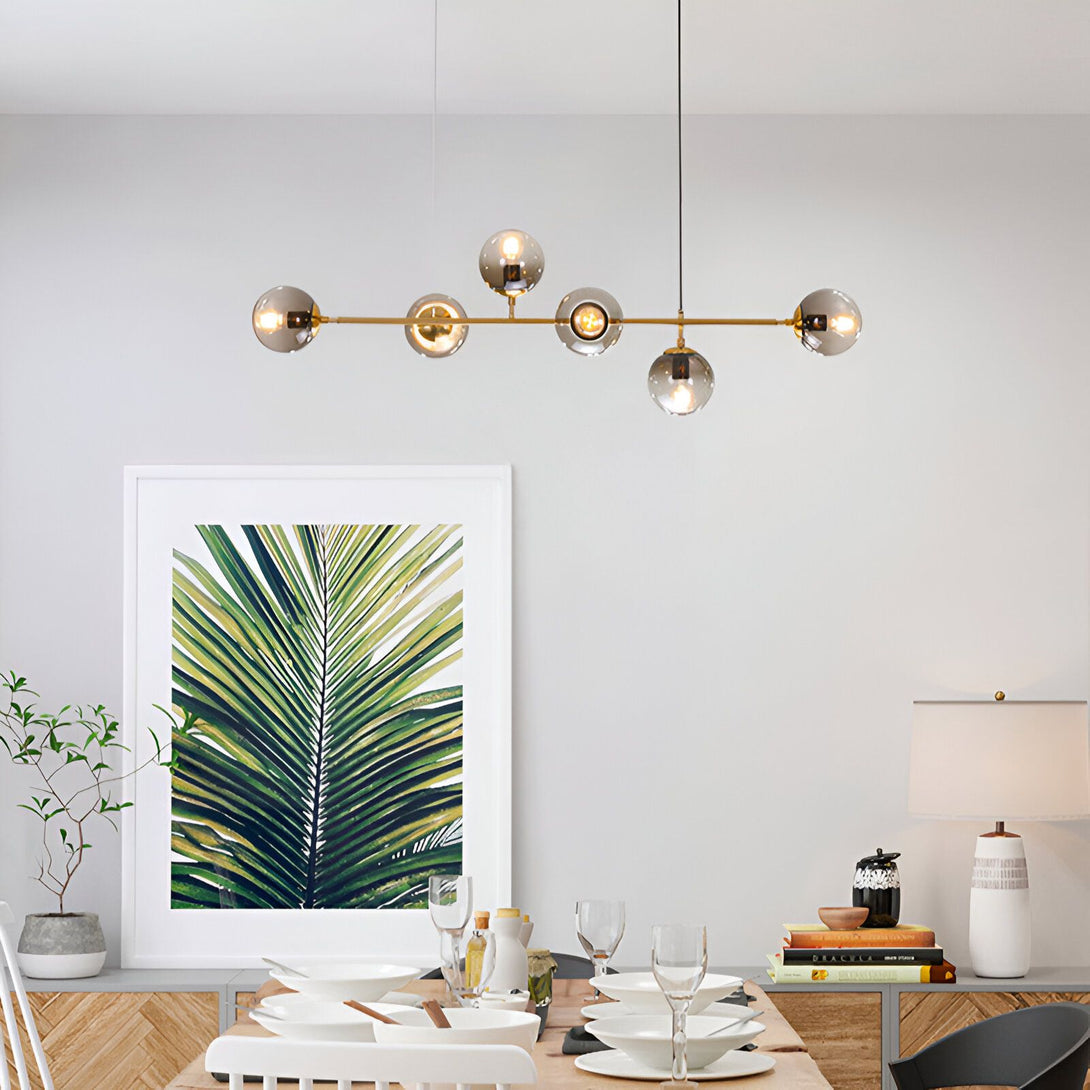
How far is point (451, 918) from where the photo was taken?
7.84 ft

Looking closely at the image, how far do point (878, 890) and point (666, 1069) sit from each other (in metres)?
1.58

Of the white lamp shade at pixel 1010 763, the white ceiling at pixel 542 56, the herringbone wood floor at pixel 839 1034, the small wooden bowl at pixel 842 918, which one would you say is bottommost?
the herringbone wood floor at pixel 839 1034

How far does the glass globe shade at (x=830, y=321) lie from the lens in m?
2.51

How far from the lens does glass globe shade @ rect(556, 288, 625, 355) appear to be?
8.23 feet

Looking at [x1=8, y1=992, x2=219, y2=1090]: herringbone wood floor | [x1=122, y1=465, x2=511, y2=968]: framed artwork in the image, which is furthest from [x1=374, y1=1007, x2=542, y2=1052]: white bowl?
[x1=122, y1=465, x2=511, y2=968]: framed artwork

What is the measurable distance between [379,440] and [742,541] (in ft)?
3.30

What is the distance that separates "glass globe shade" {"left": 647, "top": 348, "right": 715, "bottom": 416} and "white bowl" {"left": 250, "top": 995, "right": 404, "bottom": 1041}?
3.68 feet

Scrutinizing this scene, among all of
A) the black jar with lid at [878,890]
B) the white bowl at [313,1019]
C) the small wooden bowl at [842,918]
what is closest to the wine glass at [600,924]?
the white bowl at [313,1019]

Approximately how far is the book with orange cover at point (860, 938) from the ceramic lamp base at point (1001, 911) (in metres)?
0.14

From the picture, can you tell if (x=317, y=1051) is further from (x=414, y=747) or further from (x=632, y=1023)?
Answer: (x=414, y=747)

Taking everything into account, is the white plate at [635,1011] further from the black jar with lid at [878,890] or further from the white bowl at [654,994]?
the black jar with lid at [878,890]

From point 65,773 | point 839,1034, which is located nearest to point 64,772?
point 65,773

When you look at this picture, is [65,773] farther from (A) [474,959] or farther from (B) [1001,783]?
(B) [1001,783]

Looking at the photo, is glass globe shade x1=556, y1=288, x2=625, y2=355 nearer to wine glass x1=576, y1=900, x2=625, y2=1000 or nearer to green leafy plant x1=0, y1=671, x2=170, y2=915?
wine glass x1=576, y1=900, x2=625, y2=1000
